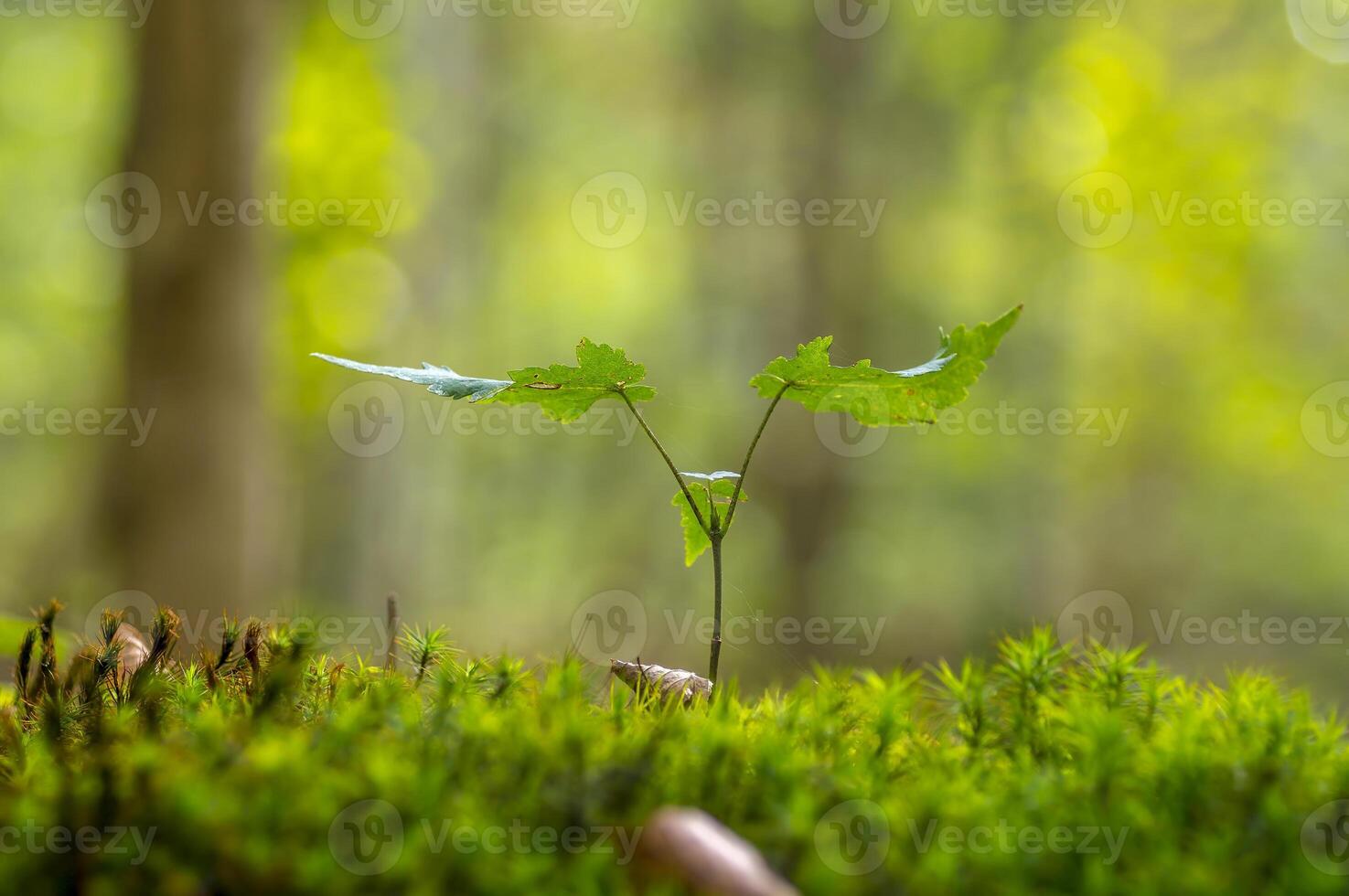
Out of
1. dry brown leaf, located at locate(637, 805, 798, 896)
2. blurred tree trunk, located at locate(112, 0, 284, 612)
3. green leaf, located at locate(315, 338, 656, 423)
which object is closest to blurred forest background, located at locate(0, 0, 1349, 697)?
blurred tree trunk, located at locate(112, 0, 284, 612)

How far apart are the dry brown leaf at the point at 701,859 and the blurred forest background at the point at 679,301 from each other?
5.06 metres

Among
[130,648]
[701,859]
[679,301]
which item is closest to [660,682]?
[701,859]

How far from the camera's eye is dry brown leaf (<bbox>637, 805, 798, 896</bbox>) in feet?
2.53

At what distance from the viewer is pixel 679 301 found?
644 inches

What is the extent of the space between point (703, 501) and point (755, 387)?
178 mm

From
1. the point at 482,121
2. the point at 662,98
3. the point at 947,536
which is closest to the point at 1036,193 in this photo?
the point at 947,536

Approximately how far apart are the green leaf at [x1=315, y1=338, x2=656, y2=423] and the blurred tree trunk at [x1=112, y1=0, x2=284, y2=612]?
4492 millimetres

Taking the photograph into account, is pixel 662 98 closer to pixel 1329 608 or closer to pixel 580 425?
pixel 580 425

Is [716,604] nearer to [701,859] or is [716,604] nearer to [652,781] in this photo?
[652,781]

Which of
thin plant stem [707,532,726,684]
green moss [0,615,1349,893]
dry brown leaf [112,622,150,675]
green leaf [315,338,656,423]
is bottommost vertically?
dry brown leaf [112,622,150,675]

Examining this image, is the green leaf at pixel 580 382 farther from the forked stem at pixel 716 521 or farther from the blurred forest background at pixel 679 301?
A: the blurred forest background at pixel 679 301

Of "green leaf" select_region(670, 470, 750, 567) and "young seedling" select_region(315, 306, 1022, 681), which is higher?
"young seedling" select_region(315, 306, 1022, 681)

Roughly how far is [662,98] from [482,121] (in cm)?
282

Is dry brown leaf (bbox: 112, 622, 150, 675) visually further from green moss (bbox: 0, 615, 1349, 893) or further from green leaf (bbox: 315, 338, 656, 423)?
green leaf (bbox: 315, 338, 656, 423)
